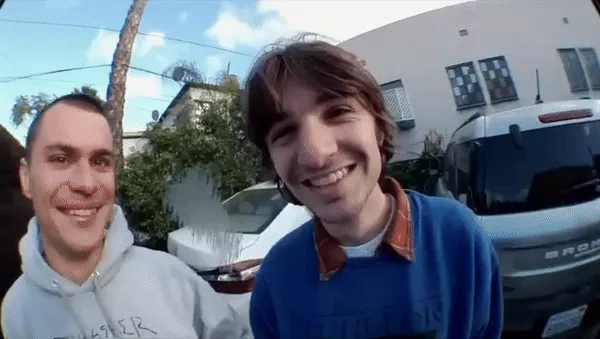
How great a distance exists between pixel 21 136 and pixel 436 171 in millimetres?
837

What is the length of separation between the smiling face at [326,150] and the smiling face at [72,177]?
33 centimetres

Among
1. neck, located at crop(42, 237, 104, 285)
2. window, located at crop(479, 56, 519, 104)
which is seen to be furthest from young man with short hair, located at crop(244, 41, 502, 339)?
→ neck, located at crop(42, 237, 104, 285)

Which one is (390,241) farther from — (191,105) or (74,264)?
(74,264)

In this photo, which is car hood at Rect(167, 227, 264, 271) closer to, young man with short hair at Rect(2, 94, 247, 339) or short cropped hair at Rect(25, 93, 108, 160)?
young man with short hair at Rect(2, 94, 247, 339)

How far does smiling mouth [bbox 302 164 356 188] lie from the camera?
1.09 m

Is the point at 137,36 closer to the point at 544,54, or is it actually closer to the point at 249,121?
the point at 249,121

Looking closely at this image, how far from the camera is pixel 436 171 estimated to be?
3.94ft

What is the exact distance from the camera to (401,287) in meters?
1.15

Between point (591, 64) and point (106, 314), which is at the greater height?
point (591, 64)

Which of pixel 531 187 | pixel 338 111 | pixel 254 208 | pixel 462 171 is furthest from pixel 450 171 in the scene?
pixel 254 208

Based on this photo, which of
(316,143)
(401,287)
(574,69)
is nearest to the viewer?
(316,143)

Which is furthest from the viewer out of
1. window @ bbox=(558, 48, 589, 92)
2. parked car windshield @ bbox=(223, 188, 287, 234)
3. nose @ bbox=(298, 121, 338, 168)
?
window @ bbox=(558, 48, 589, 92)

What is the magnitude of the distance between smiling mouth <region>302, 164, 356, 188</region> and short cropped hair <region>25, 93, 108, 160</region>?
1.40 feet

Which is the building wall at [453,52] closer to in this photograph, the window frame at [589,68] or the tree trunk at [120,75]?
the window frame at [589,68]
